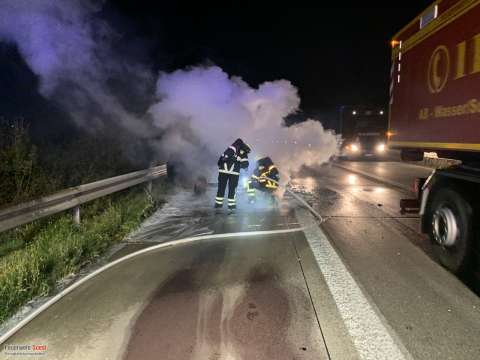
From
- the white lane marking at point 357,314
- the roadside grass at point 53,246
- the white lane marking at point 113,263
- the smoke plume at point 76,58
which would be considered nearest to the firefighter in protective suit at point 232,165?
the roadside grass at point 53,246

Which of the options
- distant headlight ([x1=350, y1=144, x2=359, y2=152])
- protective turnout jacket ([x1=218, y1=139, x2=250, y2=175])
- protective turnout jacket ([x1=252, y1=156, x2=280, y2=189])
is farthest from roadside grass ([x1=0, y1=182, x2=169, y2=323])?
distant headlight ([x1=350, y1=144, x2=359, y2=152])

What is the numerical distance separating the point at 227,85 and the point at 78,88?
150 inches

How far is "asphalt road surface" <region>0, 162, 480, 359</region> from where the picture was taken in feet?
9.68

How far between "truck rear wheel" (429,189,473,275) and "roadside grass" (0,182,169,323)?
4502 millimetres

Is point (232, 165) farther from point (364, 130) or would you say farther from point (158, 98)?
point (364, 130)

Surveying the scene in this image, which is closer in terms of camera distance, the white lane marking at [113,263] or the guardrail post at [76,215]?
the white lane marking at [113,263]

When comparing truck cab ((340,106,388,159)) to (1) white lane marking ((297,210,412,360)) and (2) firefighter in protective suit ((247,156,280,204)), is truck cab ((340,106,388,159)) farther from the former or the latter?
(1) white lane marking ((297,210,412,360))

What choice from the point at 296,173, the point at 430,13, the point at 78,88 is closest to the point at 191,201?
the point at 78,88

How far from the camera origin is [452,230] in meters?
4.55

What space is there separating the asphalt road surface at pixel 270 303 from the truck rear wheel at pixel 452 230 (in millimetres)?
180

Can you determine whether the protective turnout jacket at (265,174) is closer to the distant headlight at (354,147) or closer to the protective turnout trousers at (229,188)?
the protective turnout trousers at (229,188)

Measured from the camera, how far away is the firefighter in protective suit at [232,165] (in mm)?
7906

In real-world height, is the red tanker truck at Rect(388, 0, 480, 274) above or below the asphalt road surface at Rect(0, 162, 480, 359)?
above

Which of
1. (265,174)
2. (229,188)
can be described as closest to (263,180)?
(265,174)
